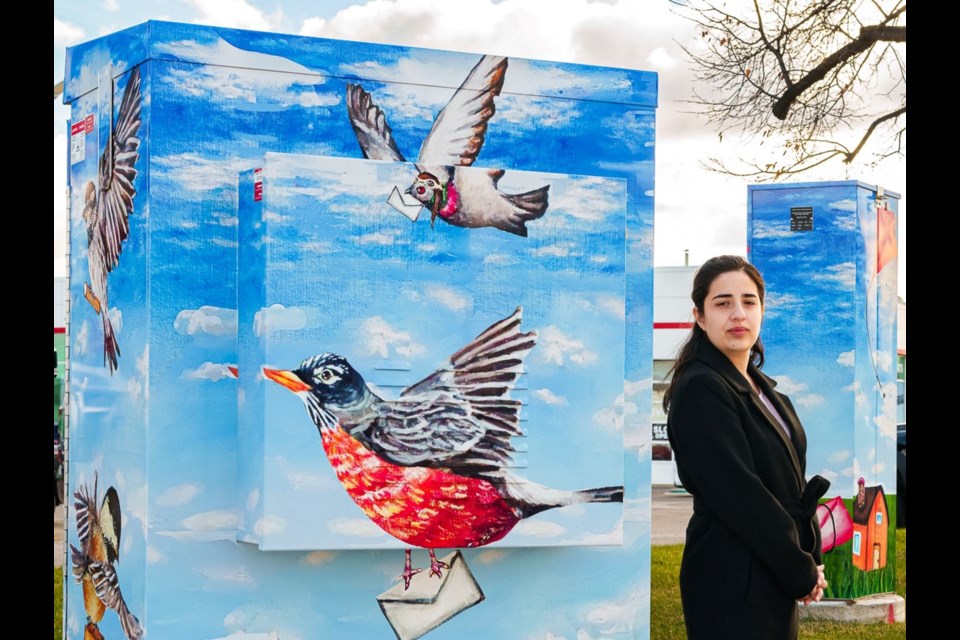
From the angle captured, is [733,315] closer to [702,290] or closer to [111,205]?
[702,290]

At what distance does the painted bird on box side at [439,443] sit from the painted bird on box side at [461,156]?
16.3 inches

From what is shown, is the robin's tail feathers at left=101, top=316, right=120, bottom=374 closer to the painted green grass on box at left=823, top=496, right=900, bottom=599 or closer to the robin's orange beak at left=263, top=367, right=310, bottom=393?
the robin's orange beak at left=263, top=367, right=310, bottom=393

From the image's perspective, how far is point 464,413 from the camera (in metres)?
5.09

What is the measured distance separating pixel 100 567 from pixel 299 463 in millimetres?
1201

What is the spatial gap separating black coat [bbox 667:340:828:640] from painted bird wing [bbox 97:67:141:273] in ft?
7.61

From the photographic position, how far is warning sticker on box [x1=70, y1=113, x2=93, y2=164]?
5645 mm

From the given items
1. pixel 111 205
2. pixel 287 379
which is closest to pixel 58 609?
pixel 111 205

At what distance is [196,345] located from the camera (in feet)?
16.7

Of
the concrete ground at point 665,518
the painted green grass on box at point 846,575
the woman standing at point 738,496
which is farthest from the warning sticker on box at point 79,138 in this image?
the concrete ground at point 665,518

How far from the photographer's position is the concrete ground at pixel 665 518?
13.8 meters

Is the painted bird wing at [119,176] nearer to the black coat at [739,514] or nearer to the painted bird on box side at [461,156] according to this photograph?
the painted bird on box side at [461,156]

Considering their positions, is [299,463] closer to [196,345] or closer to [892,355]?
[196,345]
